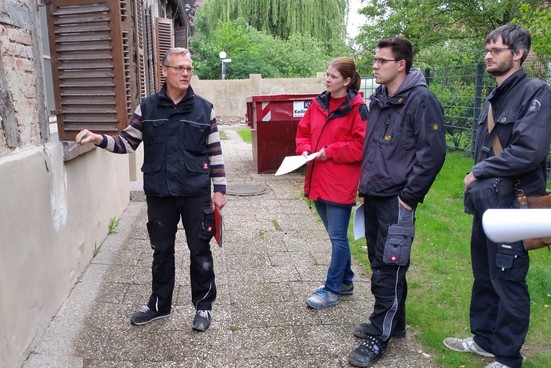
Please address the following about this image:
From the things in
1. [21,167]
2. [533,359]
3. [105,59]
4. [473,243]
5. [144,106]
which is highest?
[105,59]

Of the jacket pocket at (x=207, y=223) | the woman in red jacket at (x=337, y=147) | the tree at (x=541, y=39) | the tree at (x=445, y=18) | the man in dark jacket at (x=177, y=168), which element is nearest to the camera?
the man in dark jacket at (x=177, y=168)

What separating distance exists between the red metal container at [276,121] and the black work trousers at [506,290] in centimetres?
543

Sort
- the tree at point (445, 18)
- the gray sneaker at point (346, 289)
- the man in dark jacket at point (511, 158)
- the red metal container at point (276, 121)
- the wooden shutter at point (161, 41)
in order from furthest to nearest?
the tree at point (445, 18), the wooden shutter at point (161, 41), the red metal container at point (276, 121), the gray sneaker at point (346, 289), the man in dark jacket at point (511, 158)

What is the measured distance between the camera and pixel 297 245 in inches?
212

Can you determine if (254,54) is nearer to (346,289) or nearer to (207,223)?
(346,289)

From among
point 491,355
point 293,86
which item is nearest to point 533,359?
point 491,355

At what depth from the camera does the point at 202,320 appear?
3521 millimetres

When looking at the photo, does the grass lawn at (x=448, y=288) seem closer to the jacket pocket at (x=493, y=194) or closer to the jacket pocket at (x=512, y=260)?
the jacket pocket at (x=512, y=260)

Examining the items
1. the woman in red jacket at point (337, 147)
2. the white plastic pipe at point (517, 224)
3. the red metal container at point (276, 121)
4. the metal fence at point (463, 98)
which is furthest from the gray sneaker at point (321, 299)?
the metal fence at point (463, 98)

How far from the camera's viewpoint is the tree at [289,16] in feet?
90.4

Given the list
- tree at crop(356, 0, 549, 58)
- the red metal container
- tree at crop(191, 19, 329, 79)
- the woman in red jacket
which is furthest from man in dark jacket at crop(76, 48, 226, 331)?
tree at crop(191, 19, 329, 79)

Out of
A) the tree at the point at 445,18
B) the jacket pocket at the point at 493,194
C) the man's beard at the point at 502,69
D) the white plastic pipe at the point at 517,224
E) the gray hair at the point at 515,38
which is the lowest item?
the jacket pocket at the point at 493,194

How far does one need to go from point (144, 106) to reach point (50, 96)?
1602 mm

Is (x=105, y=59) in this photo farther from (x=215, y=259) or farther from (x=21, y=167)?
(x=215, y=259)
